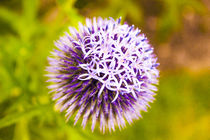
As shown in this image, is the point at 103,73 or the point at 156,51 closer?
the point at 103,73

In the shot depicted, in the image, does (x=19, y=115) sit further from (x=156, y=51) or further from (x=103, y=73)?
(x=156, y=51)

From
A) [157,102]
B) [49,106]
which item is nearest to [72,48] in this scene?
[49,106]

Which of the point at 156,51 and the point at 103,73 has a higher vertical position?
the point at 156,51

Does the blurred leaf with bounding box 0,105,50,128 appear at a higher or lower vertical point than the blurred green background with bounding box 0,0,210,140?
lower

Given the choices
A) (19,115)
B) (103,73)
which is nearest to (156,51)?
(103,73)

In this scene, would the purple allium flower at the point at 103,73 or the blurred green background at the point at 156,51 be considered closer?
the purple allium flower at the point at 103,73
